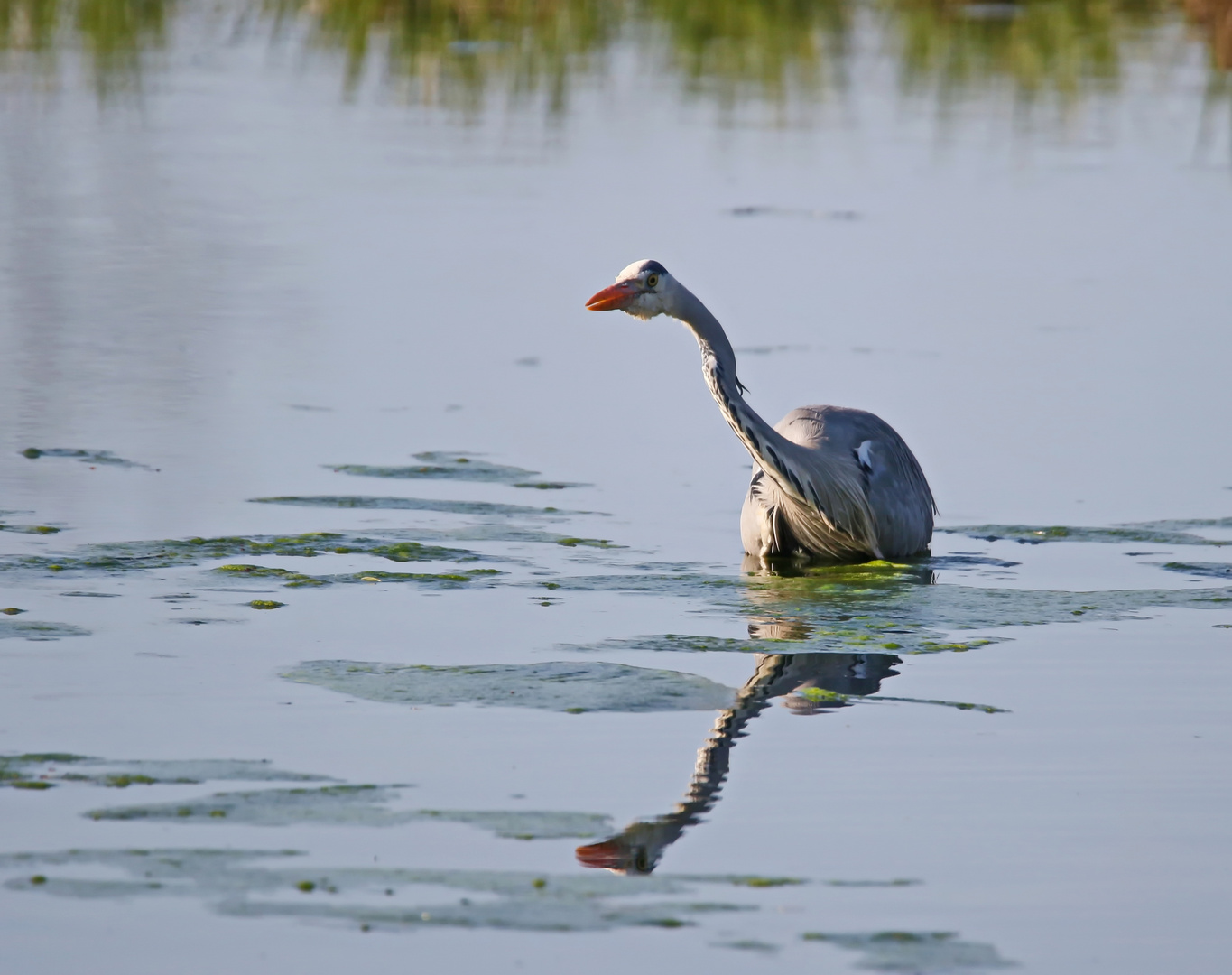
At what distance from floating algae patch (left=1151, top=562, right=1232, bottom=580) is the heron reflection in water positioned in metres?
1.59

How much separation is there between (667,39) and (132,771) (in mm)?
18310

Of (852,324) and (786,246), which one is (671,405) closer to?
(852,324)

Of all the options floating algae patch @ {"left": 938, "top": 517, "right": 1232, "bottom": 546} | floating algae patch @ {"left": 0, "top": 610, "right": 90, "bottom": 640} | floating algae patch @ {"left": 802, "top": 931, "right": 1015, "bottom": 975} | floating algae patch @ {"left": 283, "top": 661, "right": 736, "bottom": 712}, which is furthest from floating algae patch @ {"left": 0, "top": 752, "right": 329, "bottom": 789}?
floating algae patch @ {"left": 938, "top": 517, "right": 1232, "bottom": 546}

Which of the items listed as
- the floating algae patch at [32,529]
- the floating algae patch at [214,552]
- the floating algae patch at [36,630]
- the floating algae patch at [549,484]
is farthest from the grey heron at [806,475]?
the floating algae patch at [36,630]

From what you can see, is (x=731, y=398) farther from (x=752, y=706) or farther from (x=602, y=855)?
(x=602, y=855)

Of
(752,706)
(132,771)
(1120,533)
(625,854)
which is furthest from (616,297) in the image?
(625,854)

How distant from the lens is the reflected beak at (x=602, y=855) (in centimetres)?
459

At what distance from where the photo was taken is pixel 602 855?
15.2 feet

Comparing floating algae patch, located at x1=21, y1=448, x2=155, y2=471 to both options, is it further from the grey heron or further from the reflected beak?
the reflected beak

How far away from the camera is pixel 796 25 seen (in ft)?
72.9

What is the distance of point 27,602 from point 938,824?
10.1ft

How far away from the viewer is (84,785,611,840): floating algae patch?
4723 millimetres

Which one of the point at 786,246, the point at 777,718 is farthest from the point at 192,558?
the point at 786,246

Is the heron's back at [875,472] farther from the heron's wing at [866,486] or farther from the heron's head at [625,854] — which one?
the heron's head at [625,854]
